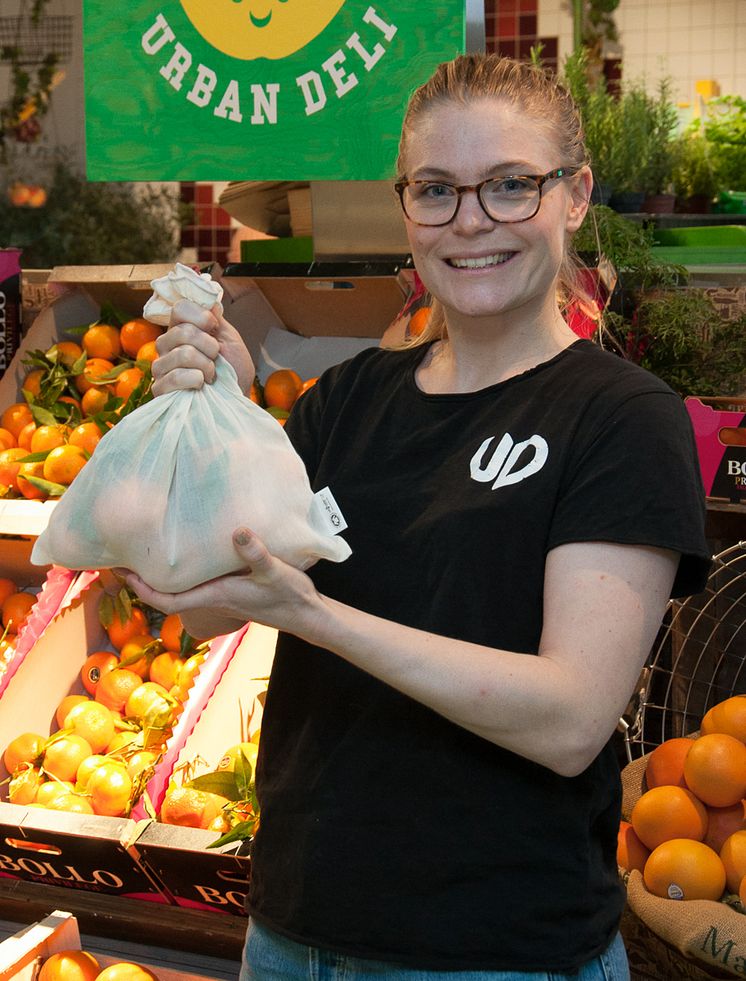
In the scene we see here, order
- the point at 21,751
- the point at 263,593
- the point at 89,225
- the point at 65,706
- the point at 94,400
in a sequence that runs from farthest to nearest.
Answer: the point at 89,225 → the point at 94,400 → the point at 65,706 → the point at 21,751 → the point at 263,593

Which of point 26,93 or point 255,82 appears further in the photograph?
point 26,93

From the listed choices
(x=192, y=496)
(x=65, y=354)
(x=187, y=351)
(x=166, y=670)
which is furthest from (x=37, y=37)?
(x=192, y=496)

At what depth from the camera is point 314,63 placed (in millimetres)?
1775

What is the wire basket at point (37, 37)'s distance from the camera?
5773mm

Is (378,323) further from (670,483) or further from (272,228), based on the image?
(670,483)

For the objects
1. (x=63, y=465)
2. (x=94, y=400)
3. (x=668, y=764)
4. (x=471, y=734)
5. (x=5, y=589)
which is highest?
(x=94, y=400)

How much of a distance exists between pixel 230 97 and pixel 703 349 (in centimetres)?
92

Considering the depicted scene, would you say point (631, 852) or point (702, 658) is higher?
point (702, 658)

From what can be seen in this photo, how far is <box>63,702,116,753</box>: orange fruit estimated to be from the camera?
1.83 meters

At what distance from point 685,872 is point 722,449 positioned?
1.95 feet

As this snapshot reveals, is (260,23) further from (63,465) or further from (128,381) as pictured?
(63,465)

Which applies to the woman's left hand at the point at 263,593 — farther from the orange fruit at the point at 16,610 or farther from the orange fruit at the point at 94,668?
the orange fruit at the point at 16,610

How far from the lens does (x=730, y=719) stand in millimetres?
1574

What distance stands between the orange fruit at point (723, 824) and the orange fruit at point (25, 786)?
102cm
